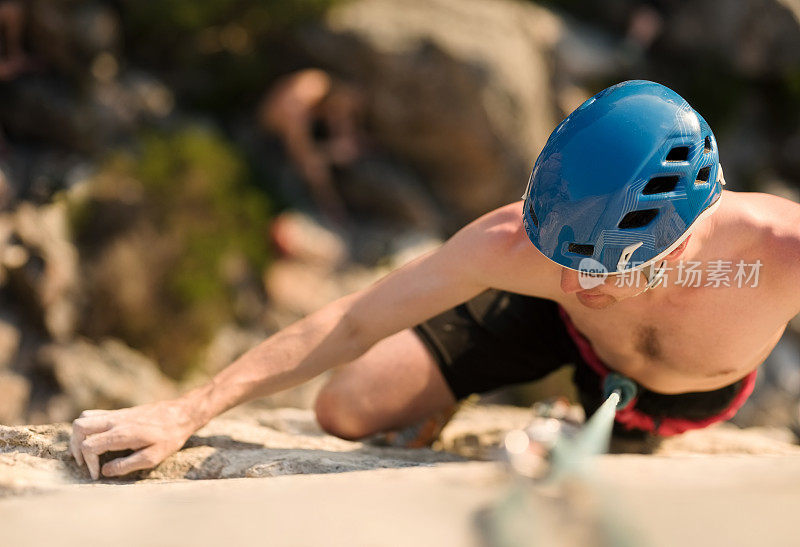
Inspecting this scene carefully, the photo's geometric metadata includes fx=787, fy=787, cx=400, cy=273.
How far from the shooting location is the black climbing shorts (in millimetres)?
3316

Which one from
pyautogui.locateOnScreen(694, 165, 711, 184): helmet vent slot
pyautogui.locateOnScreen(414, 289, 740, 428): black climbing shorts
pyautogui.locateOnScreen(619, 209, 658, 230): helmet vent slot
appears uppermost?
pyautogui.locateOnScreen(694, 165, 711, 184): helmet vent slot

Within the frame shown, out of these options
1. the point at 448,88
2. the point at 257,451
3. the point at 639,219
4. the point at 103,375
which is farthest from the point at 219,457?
the point at 448,88

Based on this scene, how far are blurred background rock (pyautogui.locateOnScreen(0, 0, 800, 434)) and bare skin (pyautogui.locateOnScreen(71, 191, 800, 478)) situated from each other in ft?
15.0

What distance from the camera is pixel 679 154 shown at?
2.31 m

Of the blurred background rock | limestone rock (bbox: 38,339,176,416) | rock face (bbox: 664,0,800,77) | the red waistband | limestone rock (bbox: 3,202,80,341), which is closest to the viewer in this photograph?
the red waistband

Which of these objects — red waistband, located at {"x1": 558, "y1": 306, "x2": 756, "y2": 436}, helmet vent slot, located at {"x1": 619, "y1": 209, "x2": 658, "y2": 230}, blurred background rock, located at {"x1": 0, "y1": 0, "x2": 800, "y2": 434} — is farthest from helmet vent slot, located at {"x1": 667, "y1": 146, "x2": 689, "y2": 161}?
blurred background rock, located at {"x1": 0, "y1": 0, "x2": 800, "y2": 434}

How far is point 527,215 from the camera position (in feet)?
7.78

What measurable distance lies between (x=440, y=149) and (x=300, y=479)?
27.3 ft

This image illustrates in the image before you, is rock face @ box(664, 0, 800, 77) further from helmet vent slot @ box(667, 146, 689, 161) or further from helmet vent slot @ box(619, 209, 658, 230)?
helmet vent slot @ box(619, 209, 658, 230)

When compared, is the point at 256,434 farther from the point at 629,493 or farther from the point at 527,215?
the point at 629,493

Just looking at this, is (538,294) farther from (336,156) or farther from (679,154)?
(336,156)

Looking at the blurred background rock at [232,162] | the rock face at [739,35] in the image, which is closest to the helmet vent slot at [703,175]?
the blurred background rock at [232,162]

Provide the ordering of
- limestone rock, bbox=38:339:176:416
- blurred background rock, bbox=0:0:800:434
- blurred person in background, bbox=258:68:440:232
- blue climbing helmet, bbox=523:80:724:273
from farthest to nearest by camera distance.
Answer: blurred person in background, bbox=258:68:440:232
blurred background rock, bbox=0:0:800:434
limestone rock, bbox=38:339:176:416
blue climbing helmet, bbox=523:80:724:273

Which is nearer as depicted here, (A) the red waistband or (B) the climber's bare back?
(B) the climber's bare back
